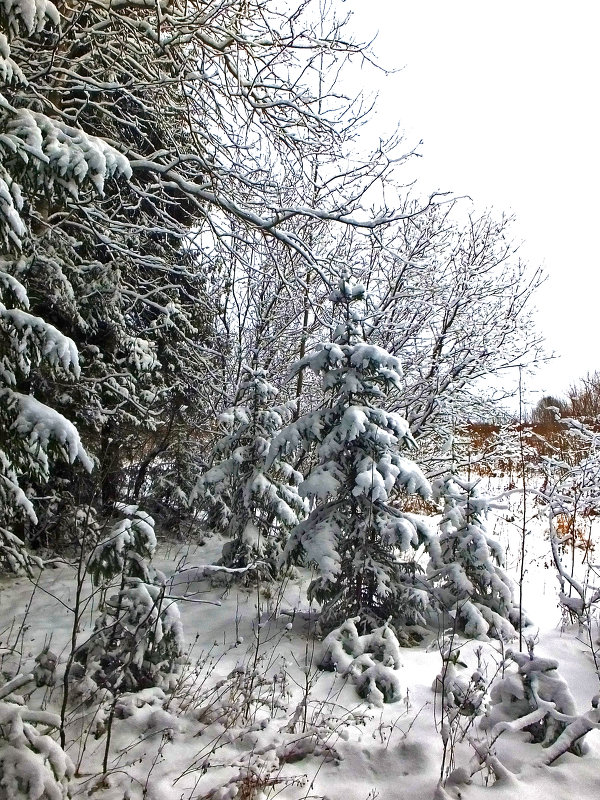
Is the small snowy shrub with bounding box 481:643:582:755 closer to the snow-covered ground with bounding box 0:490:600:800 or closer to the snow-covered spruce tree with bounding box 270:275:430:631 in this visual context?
the snow-covered ground with bounding box 0:490:600:800

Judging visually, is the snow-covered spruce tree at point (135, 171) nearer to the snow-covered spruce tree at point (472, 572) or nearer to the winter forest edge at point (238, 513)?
the winter forest edge at point (238, 513)

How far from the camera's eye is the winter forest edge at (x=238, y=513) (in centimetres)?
279

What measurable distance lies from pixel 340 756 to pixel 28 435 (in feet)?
8.42

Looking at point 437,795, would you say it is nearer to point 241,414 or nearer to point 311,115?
point 241,414

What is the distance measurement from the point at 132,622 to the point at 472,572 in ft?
9.59

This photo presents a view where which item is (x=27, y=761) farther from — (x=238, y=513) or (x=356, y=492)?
(x=238, y=513)

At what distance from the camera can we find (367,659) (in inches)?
145

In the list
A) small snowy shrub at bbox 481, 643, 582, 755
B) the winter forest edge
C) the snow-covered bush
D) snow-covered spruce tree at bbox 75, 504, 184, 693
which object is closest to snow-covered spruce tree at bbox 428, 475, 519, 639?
the winter forest edge

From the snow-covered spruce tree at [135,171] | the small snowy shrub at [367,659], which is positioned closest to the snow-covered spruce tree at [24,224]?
the snow-covered spruce tree at [135,171]

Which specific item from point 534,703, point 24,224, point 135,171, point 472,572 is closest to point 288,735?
point 534,703

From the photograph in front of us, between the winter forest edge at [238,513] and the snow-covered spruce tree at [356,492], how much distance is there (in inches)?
0.9

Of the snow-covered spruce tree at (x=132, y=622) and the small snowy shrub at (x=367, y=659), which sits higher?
the snow-covered spruce tree at (x=132, y=622)

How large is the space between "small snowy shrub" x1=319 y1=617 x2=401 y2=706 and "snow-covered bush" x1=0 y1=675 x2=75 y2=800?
6.32ft

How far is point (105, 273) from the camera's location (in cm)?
613
